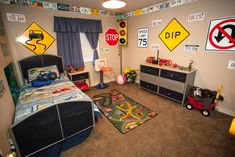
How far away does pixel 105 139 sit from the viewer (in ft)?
6.52

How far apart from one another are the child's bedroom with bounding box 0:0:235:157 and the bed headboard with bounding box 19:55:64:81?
0.02 metres

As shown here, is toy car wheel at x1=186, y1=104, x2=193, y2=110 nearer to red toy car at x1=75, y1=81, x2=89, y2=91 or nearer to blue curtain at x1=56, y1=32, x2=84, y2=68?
red toy car at x1=75, y1=81, x2=89, y2=91

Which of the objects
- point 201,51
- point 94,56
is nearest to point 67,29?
point 94,56

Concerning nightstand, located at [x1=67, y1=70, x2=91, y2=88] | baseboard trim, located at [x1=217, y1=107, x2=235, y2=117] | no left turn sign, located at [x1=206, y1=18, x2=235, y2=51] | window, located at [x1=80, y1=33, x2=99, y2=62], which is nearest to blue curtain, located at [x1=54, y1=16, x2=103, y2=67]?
window, located at [x1=80, y1=33, x2=99, y2=62]

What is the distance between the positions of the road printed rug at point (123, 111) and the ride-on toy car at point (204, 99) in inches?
36.0

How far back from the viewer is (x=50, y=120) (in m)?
1.62

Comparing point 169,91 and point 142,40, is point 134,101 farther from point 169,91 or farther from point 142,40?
point 142,40

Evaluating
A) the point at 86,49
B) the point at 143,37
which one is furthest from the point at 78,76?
the point at 143,37

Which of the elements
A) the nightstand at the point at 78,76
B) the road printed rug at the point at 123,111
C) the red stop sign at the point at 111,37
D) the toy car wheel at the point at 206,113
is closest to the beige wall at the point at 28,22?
the red stop sign at the point at 111,37

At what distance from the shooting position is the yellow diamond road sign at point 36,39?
2.83 m

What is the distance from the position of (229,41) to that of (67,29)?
3.71 m

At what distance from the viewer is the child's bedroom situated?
1719mm

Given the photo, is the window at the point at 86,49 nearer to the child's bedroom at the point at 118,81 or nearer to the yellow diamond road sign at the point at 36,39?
the child's bedroom at the point at 118,81

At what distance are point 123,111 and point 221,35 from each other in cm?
251
